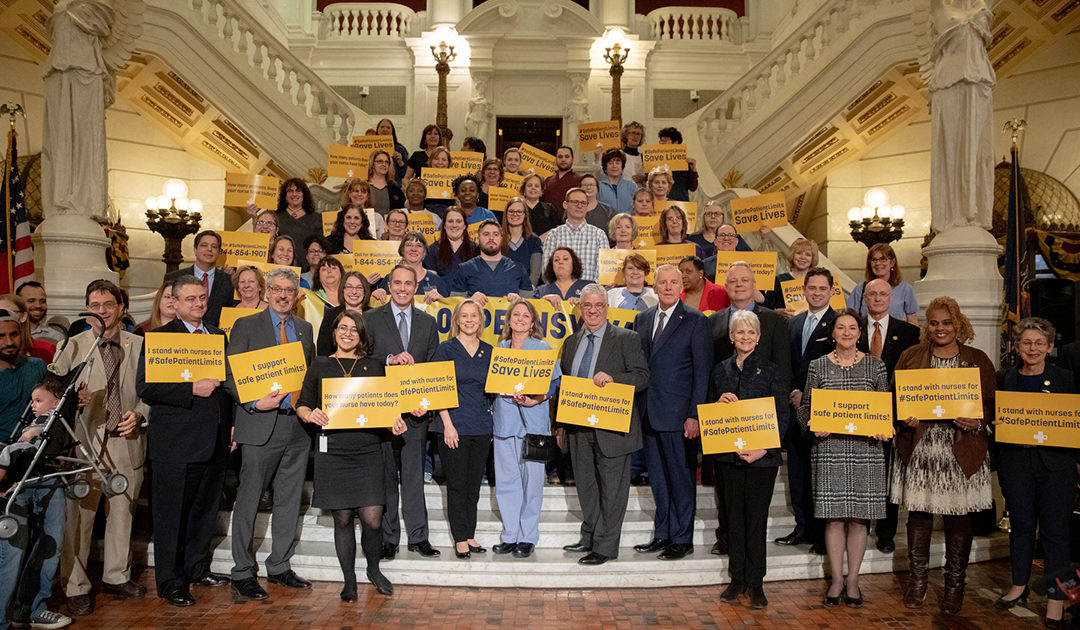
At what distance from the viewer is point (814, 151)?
13.2m

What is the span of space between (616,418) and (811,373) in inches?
50.8

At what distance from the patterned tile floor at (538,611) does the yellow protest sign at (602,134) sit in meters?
7.45

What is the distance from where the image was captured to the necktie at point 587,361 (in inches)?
233

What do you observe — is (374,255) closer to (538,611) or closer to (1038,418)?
(538,611)

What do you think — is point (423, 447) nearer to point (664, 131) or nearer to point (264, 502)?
point (264, 502)

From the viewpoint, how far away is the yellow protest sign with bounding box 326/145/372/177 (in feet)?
35.1

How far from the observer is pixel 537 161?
11.0 m

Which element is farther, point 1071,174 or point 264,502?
point 1071,174

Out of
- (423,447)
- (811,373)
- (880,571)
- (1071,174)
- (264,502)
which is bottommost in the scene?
(880,571)

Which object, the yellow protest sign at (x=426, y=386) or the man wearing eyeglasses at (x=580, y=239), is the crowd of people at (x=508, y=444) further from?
the man wearing eyeglasses at (x=580, y=239)

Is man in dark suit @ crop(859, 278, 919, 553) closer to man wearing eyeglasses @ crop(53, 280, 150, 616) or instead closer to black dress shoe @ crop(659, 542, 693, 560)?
black dress shoe @ crop(659, 542, 693, 560)

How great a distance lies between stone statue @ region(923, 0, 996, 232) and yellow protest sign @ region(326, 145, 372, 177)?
666 cm

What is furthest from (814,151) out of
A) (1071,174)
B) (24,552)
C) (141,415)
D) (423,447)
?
(24,552)

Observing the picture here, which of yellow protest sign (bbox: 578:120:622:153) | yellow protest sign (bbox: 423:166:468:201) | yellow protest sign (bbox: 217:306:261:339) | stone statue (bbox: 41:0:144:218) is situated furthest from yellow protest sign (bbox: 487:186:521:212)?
stone statue (bbox: 41:0:144:218)
